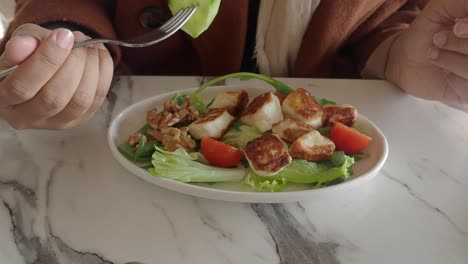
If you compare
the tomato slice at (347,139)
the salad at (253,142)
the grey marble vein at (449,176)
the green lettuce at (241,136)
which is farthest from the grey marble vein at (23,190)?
the grey marble vein at (449,176)

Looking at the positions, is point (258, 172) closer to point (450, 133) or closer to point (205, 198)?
point (205, 198)

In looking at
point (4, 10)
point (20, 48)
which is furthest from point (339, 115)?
point (4, 10)

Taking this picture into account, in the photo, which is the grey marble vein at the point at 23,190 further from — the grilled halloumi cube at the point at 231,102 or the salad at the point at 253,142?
the grilled halloumi cube at the point at 231,102

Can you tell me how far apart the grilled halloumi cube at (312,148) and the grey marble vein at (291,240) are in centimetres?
6

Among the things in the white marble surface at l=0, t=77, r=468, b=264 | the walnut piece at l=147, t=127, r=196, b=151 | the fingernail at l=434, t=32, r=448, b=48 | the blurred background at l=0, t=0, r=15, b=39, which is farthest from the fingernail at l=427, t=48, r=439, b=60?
the blurred background at l=0, t=0, r=15, b=39

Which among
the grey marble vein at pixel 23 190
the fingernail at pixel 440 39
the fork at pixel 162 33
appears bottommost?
the grey marble vein at pixel 23 190

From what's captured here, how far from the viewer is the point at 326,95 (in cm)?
79

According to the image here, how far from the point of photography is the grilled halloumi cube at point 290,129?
1.89 ft

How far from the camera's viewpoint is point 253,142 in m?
0.55

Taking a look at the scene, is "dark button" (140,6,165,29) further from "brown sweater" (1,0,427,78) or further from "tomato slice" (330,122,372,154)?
"tomato slice" (330,122,372,154)

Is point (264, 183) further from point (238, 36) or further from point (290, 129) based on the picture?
point (238, 36)

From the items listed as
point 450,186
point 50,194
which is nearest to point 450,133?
point 450,186

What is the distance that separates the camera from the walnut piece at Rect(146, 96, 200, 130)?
618 mm

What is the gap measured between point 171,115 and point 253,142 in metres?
0.13
